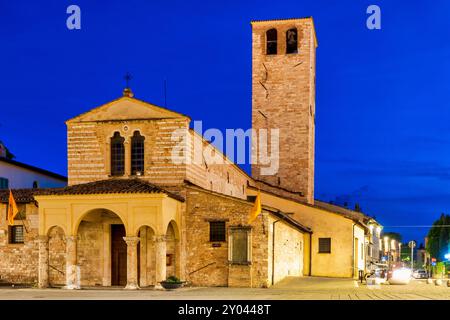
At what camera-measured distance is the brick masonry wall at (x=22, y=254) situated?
2853cm

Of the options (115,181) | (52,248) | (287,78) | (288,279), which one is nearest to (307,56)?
(287,78)

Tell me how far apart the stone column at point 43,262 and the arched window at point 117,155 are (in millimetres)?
4961

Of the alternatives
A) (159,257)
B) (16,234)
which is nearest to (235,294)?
(159,257)

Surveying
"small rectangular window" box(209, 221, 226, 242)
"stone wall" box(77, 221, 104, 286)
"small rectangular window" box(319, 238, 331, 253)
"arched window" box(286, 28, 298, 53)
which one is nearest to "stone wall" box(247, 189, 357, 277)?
"small rectangular window" box(319, 238, 331, 253)

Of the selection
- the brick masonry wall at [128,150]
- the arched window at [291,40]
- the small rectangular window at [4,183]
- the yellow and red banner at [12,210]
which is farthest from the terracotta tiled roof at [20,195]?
the arched window at [291,40]

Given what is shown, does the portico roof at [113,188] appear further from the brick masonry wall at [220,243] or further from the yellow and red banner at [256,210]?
the yellow and red banner at [256,210]

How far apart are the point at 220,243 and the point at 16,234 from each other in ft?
34.0

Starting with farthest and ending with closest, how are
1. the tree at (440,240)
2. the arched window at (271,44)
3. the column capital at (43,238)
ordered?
the tree at (440,240)
the arched window at (271,44)
the column capital at (43,238)

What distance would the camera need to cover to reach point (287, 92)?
1737 inches

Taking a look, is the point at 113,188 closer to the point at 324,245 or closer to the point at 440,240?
the point at 324,245

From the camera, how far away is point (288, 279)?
104 feet

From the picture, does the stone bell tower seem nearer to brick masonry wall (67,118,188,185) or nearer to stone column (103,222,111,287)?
brick masonry wall (67,118,188,185)

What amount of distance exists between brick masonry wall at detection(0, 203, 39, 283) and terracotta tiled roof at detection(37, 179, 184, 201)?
316 centimetres

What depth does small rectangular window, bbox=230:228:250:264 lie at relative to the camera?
26.6 m
